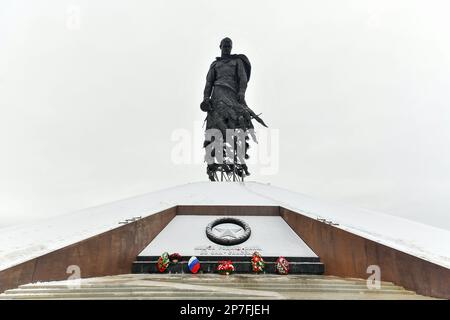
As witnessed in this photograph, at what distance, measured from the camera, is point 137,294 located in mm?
2609

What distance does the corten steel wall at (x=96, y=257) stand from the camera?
275 cm

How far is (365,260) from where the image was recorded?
10.1 ft

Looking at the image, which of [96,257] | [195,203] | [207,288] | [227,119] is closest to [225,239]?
[207,288]

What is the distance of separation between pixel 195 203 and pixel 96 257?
189 cm

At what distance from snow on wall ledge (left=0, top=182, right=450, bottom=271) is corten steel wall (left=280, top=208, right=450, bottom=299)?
10 centimetres

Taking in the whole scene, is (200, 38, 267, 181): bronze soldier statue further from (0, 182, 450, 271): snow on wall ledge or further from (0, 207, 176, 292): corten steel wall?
(0, 207, 176, 292): corten steel wall

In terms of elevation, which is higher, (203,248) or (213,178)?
(213,178)

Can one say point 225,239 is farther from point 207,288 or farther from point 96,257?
point 96,257

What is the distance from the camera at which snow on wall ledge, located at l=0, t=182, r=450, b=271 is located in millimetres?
3119

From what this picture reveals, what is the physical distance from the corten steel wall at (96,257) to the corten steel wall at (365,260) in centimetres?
212

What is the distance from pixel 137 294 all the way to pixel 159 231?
64.6 inches

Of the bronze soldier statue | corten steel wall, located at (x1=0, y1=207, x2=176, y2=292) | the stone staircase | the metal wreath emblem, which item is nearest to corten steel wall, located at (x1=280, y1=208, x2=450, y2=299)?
the stone staircase
